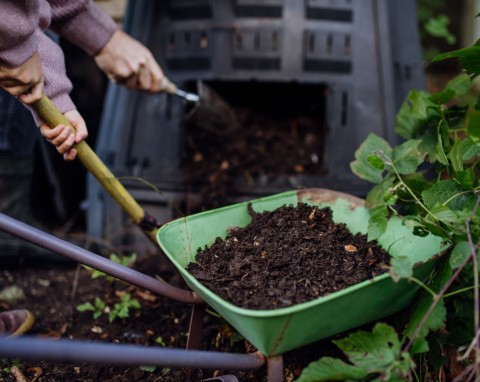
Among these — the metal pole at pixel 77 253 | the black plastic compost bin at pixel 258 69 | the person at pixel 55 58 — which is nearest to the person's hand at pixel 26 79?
the person at pixel 55 58

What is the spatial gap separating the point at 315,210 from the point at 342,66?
1018 millimetres

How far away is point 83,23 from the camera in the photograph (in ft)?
A: 6.03

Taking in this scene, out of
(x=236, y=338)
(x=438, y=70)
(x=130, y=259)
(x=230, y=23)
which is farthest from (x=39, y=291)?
(x=438, y=70)

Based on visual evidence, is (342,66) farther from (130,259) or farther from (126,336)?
(126,336)

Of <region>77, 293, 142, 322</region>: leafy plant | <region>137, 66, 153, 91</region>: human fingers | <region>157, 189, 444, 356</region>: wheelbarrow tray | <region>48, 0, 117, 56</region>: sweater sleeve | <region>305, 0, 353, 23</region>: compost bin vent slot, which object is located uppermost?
<region>305, 0, 353, 23</region>: compost bin vent slot

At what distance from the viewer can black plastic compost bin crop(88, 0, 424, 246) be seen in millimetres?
2217

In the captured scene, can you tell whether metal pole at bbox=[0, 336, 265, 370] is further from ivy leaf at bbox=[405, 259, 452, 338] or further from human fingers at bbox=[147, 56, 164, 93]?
human fingers at bbox=[147, 56, 164, 93]

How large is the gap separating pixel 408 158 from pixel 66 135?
0.92 m

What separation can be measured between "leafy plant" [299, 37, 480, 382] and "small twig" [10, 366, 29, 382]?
0.82 m

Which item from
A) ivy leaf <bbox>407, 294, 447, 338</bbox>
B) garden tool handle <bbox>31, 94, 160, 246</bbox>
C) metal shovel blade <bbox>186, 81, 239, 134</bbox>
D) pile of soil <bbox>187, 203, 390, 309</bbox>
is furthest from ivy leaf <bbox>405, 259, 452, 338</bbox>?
metal shovel blade <bbox>186, 81, 239, 134</bbox>

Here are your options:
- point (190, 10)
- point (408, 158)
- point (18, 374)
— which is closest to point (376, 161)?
point (408, 158)

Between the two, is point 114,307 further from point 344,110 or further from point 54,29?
point 344,110

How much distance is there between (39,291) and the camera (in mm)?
2057

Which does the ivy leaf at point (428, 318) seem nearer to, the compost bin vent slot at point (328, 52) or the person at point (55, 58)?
the person at point (55, 58)
